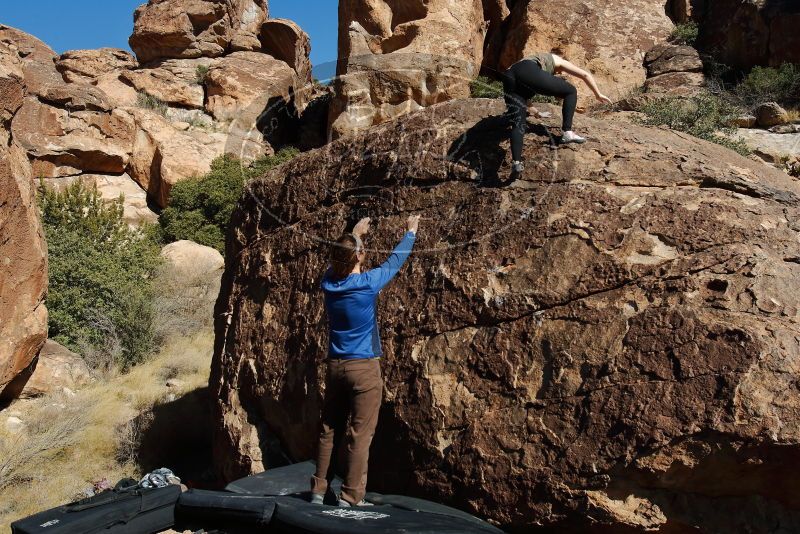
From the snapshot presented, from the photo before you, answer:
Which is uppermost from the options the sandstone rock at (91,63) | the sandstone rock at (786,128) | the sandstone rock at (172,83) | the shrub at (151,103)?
the sandstone rock at (91,63)

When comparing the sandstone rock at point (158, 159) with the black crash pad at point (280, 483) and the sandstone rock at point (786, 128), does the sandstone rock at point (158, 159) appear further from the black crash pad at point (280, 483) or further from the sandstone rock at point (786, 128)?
the black crash pad at point (280, 483)

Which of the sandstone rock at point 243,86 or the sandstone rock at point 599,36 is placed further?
the sandstone rock at point 243,86

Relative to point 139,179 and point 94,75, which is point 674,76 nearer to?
point 139,179

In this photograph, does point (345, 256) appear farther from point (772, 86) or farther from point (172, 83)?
point (172, 83)

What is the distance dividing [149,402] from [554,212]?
618 cm

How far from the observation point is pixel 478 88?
13664 mm

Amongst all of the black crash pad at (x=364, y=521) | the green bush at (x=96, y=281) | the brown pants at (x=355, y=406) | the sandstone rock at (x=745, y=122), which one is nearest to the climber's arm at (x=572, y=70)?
the brown pants at (x=355, y=406)

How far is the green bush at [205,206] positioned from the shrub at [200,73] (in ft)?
21.5

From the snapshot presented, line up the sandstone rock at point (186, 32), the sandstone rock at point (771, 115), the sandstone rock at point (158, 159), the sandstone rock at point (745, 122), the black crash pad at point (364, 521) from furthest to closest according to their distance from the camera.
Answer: the sandstone rock at point (186, 32) < the sandstone rock at point (158, 159) < the sandstone rock at point (745, 122) < the sandstone rock at point (771, 115) < the black crash pad at point (364, 521)

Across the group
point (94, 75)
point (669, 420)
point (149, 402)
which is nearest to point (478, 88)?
point (149, 402)

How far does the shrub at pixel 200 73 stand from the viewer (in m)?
24.0

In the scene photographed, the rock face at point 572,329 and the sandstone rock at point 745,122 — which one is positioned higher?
the sandstone rock at point 745,122

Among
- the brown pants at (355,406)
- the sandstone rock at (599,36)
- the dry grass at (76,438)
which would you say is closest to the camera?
the brown pants at (355,406)

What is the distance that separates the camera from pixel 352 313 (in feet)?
10.6
